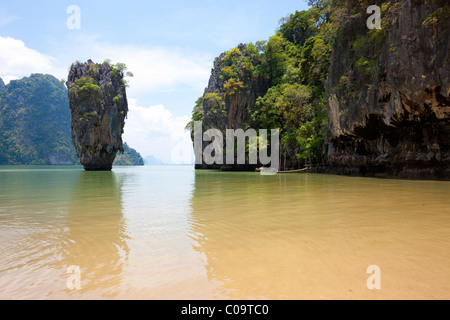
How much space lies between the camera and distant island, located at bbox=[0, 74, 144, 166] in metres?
92.2

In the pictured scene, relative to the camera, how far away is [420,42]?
38.9ft

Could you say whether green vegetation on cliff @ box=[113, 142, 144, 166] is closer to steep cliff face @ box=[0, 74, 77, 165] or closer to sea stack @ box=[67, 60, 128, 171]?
steep cliff face @ box=[0, 74, 77, 165]

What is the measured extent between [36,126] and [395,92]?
127 m

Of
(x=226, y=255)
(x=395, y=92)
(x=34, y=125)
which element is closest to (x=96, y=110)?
(x=395, y=92)

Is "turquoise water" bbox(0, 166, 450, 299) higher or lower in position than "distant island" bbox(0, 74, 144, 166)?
lower

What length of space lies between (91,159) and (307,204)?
134 ft

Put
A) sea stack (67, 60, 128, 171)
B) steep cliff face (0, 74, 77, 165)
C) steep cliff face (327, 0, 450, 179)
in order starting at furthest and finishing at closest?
steep cliff face (0, 74, 77, 165) → sea stack (67, 60, 128, 171) → steep cliff face (327, 0, 450, 179)

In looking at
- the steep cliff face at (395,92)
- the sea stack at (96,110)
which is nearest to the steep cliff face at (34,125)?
the sea stack at (96,110)

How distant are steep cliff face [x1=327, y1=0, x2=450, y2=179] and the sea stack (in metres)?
34.1

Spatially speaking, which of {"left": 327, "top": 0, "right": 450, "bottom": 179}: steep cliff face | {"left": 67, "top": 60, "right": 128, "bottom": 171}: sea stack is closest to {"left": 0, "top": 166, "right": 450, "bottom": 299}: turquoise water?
{"left": 327, "top": 0, "right": 450, "bottom": 179}: steep cliff face

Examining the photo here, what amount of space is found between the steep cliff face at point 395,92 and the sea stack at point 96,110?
34.1 metres

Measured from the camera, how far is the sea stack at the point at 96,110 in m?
38.9

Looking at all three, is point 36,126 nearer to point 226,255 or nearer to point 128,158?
point 128,158
